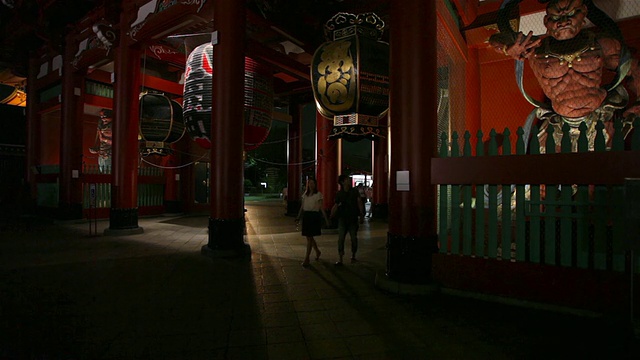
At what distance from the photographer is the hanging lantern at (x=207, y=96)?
7109 millimetres

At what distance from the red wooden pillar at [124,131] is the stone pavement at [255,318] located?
11.0ft

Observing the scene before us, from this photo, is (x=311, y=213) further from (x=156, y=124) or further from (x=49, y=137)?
(x=49, y=137)

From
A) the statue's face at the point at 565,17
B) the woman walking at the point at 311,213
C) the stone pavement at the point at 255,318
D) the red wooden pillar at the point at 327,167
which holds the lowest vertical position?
the stone pavement at the point at 255,318

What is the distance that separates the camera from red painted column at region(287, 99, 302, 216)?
50.2 ft

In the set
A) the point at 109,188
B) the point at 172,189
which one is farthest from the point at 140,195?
the point at 172,189

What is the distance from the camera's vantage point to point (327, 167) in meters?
10.6

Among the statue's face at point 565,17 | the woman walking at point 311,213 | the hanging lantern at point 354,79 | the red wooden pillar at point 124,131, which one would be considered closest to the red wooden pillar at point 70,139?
the red wooden pillar at point 124,131

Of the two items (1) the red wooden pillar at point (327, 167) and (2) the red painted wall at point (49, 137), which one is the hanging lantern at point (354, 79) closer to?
(1) the red wooden pillar at point (327, 167)

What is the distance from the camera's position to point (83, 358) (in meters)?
2.83

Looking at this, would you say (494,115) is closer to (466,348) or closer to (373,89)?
(373,89)

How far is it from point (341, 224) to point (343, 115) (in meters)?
1.99

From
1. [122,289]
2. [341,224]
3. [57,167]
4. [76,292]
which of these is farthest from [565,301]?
[57,167]

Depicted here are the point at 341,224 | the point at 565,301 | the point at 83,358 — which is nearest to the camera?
the point at 83,358

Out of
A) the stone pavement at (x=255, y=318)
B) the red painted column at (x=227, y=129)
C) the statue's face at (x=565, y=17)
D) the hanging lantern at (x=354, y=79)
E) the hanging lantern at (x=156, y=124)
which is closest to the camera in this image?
the stone pavement at (x=255, y=318)
